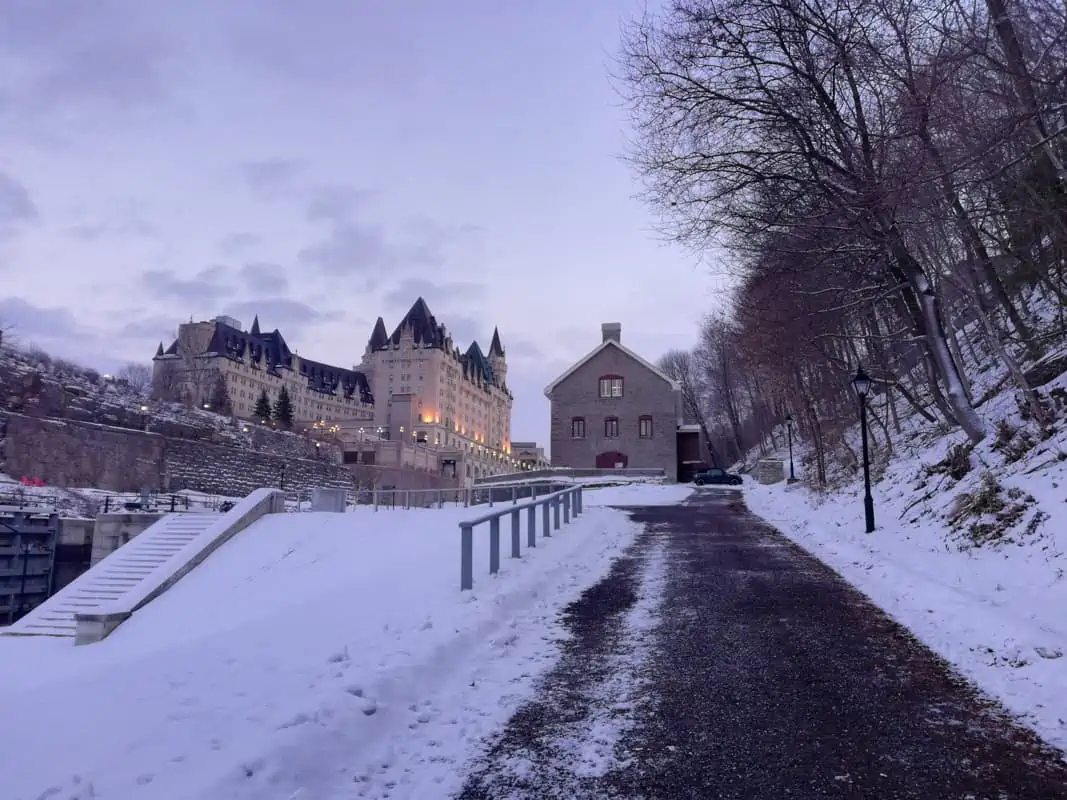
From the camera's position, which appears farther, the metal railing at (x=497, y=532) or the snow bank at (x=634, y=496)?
the snow bank at (x=634, y=496)

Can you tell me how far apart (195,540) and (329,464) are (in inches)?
1788

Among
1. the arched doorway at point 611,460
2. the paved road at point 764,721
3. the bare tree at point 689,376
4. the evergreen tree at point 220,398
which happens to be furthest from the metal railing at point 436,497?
the evergreen tree at point 220,398

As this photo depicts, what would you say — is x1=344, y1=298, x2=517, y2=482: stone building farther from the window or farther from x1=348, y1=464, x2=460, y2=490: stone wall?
the window

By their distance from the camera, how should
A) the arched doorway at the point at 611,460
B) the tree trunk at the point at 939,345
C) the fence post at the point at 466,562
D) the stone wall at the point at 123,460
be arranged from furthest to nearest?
the arched doorway at the point at 611,460 < the stone wall at the point at 123,460 < the tree trunk at the point at 939,345 < the fence post at the point at 466,562

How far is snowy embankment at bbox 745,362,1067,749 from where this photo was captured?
5.58 m

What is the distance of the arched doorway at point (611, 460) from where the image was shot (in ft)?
160

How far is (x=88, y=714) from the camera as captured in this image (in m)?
4.47

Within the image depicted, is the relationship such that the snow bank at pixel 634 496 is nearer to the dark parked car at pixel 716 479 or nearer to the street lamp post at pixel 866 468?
the dark parked car at pixel 716 479

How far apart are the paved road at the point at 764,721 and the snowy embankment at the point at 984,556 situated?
41 cm

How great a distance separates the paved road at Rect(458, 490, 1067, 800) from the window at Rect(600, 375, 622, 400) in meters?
40.8

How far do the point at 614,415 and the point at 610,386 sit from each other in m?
2.06

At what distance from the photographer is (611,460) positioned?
160ft

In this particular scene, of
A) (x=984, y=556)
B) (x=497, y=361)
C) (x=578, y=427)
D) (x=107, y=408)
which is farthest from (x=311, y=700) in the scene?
(x=497, y=361)

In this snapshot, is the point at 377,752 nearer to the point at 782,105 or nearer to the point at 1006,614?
the point at 1006,614
